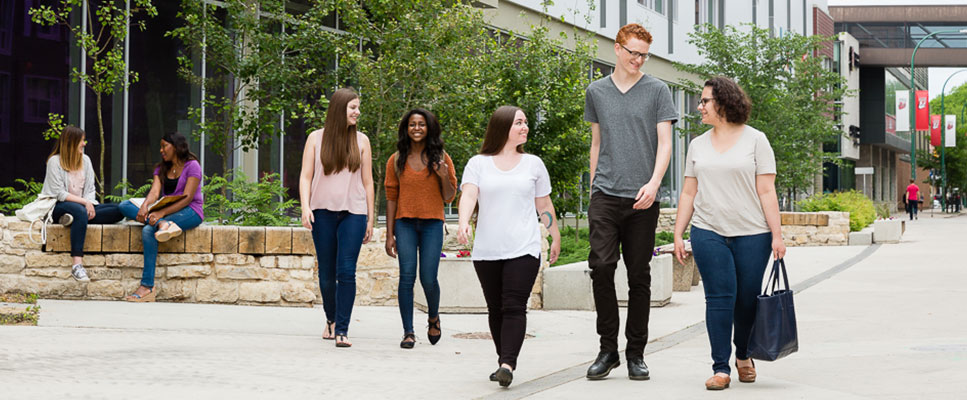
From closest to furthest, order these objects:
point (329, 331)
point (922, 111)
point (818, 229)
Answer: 1. point (329, 331)
2. point (818, 229)
3. point (922, 111)

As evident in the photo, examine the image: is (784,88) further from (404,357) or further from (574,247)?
(404,357)

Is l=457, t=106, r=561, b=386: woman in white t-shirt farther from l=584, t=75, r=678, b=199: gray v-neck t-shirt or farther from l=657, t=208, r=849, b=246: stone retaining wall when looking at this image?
l=657, t=208, r=849, b=246: stone retaining wall

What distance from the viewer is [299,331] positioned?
820cm

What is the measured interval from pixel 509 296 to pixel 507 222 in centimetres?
40

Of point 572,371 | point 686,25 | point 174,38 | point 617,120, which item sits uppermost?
point 686,25

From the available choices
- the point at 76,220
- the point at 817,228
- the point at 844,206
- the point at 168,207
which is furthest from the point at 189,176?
the point at 844,206

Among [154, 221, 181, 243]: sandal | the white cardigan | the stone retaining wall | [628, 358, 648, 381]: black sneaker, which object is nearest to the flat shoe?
[628, 358, 648, 381]: black sneaker

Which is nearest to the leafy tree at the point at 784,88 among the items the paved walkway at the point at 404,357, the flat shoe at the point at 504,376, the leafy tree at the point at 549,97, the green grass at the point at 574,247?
the green grass at the point at 574,247

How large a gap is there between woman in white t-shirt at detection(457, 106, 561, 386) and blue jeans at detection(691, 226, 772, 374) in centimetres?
82

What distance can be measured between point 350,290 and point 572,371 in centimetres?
168

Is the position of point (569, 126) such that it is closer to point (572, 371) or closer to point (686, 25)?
point (572, 371)

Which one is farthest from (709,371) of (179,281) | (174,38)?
(174,38)

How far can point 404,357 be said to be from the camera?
7.04 meters

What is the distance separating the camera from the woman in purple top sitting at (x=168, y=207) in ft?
31.3
